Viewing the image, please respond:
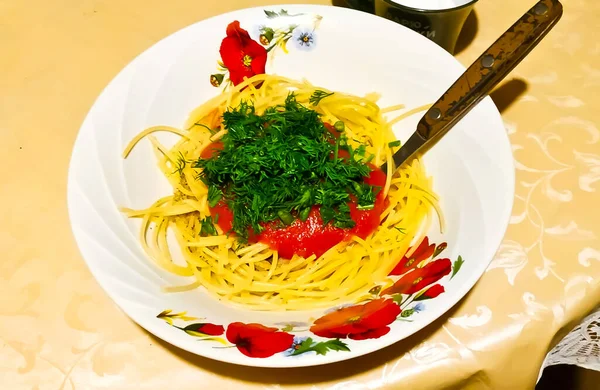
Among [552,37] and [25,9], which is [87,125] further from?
[552,37]

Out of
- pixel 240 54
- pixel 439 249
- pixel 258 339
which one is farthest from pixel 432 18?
pixel 258 339


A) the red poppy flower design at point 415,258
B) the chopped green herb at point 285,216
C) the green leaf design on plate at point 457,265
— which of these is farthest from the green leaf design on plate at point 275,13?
the green leaf design on plate at point 457,265

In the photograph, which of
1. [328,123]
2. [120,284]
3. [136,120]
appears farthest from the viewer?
[328,123]

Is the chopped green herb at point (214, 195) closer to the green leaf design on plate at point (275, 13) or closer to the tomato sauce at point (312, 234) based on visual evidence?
the tomato sauce at point (312, 234)

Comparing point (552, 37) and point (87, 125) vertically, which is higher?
point (87, 125)

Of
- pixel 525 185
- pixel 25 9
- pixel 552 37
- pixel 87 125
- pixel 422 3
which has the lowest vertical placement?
pixel 525 185

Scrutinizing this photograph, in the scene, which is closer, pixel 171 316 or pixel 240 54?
pixel 171 316

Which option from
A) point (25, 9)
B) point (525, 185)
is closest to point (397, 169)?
point (525, 185)

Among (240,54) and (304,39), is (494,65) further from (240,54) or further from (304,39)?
(240,54)
